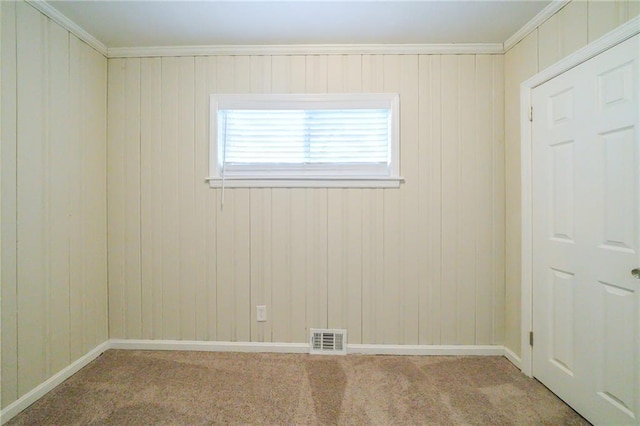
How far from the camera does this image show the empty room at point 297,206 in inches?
64.4

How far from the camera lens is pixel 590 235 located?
145 centimetres

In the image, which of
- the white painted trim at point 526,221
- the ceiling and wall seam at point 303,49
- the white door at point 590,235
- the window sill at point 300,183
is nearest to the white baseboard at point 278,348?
the white painted trim at point 526,221

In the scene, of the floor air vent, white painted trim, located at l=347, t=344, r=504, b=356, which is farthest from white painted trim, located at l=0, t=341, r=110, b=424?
white painted trim, located at l=347, t=344, r=504, b=356

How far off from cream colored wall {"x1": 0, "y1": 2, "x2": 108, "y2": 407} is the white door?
315cm

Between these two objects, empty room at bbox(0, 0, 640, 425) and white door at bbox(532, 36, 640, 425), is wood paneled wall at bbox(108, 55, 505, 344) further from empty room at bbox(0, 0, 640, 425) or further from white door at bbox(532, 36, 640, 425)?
white door at bbox(532, 36, 640, 425)

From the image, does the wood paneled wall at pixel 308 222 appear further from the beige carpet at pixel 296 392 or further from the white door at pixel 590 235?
the white door at pixel 590 235

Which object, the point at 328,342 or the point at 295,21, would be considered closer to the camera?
the point at 295,21

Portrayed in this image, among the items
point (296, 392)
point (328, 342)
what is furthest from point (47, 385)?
point (328, 342)

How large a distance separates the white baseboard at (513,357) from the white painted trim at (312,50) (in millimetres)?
2280

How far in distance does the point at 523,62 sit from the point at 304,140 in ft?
5.45

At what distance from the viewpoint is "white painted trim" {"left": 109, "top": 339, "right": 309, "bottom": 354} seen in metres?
2.12

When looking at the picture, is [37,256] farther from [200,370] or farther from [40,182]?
[200,370]

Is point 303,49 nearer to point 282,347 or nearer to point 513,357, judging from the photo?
point 282,347

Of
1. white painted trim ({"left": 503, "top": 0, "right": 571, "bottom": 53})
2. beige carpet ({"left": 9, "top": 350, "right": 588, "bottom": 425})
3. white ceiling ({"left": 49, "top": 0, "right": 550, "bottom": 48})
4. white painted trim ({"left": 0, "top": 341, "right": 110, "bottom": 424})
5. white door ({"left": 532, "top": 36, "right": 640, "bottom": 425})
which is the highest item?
white ceiling ({"left": 49, "top": 0, "right": 550, "bottom": 48})
